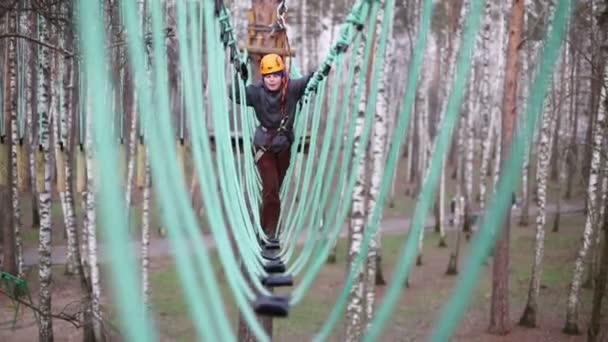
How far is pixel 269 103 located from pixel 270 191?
55 centimetres

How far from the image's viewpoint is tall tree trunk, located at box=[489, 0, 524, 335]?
8102mm

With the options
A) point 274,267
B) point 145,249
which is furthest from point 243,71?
point 145,249

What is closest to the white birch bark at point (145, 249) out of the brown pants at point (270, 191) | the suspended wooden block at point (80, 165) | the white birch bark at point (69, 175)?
the white birch bark at point (69, 175)

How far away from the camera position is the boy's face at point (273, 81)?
4121mm

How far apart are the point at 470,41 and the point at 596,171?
23.4 ft

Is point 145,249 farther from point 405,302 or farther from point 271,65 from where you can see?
point 271,65

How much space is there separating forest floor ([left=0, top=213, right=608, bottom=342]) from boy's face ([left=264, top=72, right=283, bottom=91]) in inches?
175

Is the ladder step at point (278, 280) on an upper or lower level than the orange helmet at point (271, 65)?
lower

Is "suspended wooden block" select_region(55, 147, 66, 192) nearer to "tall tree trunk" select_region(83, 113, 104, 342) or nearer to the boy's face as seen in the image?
"tall tree trunk" select_region(83, 113, 104, 342)

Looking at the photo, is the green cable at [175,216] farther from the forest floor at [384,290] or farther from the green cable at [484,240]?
the forest floor at [384,290]

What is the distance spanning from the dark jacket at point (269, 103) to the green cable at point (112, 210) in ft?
10.2

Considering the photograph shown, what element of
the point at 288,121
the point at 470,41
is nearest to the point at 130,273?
the point at 470,41

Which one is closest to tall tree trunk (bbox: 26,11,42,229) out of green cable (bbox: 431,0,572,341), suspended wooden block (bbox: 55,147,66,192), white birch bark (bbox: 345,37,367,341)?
suspended wooden block (bbox: 55,147,66,192)

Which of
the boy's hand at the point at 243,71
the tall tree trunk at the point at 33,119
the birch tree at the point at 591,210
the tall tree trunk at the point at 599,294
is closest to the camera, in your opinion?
the boy's hand at the point at 243,71
